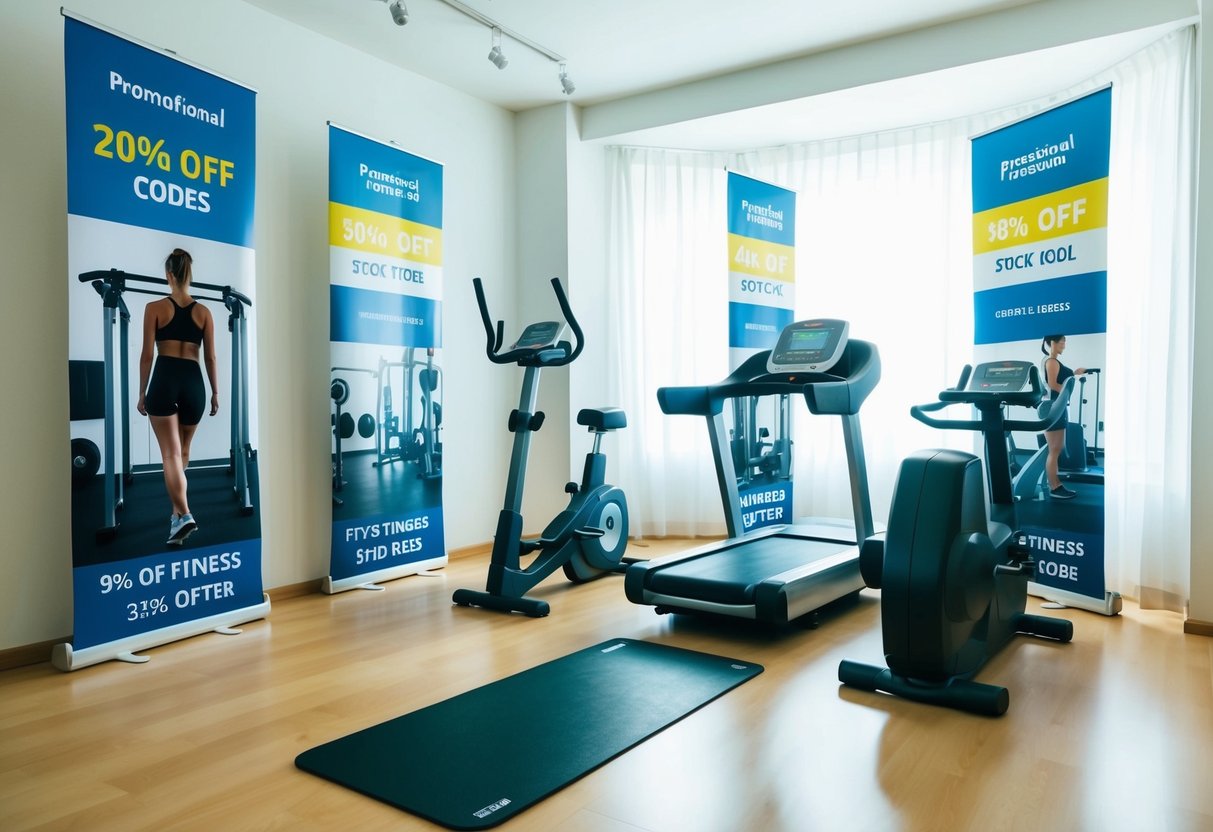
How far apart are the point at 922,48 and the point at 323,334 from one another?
375 cm

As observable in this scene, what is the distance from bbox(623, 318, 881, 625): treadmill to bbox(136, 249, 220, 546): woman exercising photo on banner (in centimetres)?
204

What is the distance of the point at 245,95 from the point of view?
3891mm

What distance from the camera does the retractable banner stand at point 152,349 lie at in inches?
128

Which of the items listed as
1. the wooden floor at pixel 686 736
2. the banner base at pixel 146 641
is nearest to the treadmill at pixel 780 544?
the wooden floor at pixel 686 736

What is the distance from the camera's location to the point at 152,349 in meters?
3.51

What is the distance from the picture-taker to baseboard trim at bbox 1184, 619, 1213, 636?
3607 millimetres

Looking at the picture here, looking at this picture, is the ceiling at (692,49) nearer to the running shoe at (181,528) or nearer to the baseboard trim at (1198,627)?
the running shoe at (181,528)

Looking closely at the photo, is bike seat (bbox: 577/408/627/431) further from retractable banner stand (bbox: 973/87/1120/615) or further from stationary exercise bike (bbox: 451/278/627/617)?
retractable banner stand (bbox: 973/87/1120/615)

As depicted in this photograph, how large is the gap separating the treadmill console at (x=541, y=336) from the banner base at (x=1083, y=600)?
278 cm

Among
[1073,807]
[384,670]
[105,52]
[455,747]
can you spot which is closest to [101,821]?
[455,747]

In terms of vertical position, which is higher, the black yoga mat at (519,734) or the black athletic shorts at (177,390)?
the black athletic shorts at (177,390)

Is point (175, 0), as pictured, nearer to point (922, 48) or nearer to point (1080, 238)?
point (922, 48)

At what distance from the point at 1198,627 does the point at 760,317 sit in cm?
299

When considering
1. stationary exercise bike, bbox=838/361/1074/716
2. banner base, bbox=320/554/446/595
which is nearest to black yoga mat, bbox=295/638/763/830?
stationary exercise bike, bbox=838/361/1074/716
